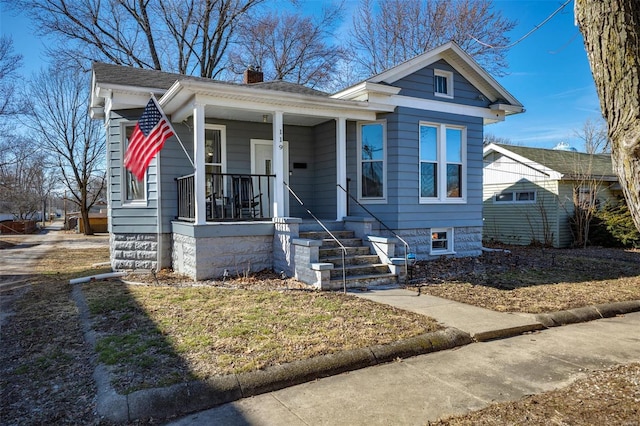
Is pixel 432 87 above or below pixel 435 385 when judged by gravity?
above

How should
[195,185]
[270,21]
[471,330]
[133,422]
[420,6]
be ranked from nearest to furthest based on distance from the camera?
[133,422], [471,330], [195,185], [420,6], [270,21]

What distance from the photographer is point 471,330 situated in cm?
482

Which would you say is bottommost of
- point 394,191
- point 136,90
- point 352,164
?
point 394,191

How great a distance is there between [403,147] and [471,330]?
5545mm

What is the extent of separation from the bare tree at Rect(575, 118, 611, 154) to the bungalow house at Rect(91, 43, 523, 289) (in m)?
19.5

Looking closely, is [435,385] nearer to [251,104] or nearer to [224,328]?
[224,328]

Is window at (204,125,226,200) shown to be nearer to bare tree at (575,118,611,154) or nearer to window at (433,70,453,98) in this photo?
window at (433,70,453,98)

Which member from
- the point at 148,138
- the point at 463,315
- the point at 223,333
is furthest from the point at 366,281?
the point at 148,138

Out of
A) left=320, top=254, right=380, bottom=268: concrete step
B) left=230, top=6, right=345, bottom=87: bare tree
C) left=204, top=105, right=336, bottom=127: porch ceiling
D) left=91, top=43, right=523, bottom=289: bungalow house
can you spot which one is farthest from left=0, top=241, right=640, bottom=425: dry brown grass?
left=230, top=6, right=345, bottom=87: bare tree

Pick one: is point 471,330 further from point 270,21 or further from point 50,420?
point 270,21

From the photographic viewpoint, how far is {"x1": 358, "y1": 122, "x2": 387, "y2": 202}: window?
31.8ft

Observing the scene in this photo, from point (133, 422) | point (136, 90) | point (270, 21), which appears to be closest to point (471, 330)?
point (133, 422)

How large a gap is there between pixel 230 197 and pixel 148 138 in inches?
95.1

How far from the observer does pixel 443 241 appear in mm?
10320
